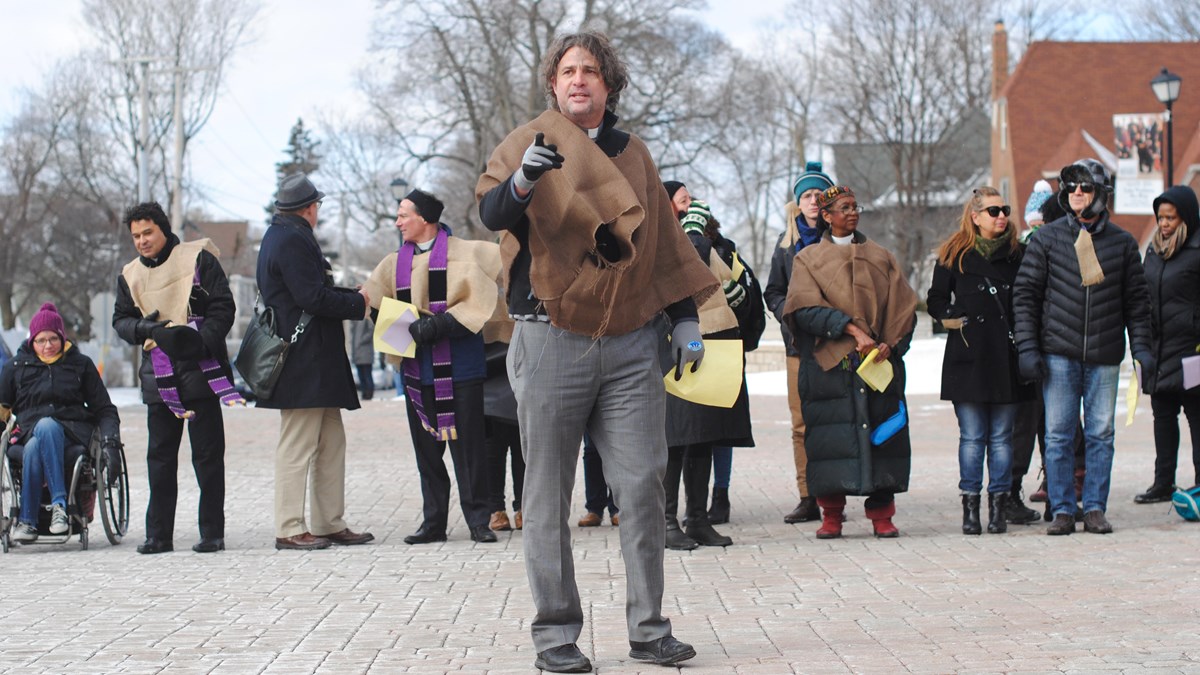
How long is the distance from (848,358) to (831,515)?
35.8 inches

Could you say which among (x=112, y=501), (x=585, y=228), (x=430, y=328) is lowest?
(x=112, y=501)

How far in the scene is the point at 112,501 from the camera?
9602 mm

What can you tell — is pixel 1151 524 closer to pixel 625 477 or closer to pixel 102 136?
pixel 625 477

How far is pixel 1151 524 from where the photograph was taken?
9680 millimetres

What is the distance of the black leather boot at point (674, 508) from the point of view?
29.3ft

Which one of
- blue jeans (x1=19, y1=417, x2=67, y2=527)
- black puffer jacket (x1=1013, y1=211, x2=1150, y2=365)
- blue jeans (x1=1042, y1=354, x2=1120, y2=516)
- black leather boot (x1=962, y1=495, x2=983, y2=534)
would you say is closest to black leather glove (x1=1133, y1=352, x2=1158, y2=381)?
Answer: black puffer jacket (x1=1013, y1=211, x2=1150, y2=365)

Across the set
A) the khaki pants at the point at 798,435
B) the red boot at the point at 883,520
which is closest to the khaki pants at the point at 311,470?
→ the khaki pants at the point at 798,435

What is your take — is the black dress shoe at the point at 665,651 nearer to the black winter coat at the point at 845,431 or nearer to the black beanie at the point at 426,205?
the black winter coat at the point at 845,431

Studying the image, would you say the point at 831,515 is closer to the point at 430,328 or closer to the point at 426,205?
the point at 430,328

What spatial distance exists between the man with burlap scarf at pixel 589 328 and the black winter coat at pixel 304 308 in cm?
362

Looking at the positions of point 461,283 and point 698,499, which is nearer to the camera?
point 698,499

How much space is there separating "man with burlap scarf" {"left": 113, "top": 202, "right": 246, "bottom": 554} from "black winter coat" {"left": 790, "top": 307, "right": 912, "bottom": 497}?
126 inches

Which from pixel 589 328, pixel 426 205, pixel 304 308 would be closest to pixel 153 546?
pixel 304 308

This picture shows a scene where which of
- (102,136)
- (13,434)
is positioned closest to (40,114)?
(102,136)
